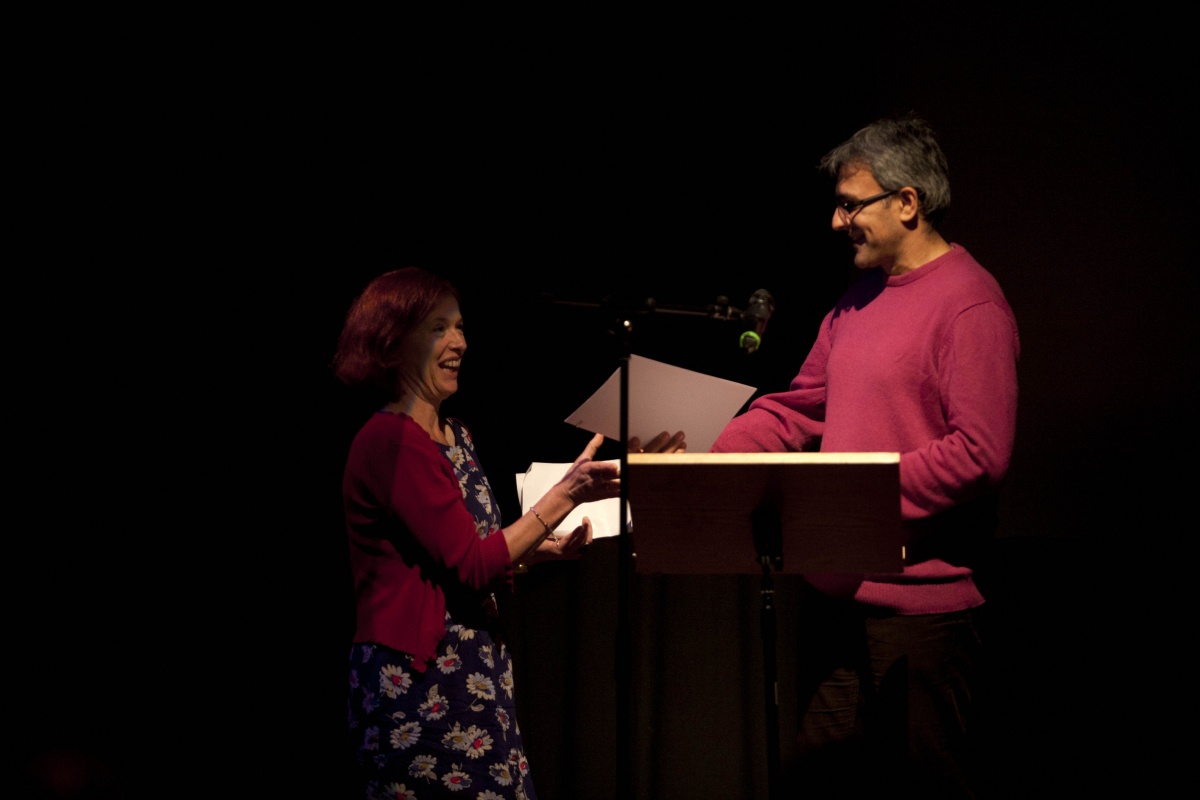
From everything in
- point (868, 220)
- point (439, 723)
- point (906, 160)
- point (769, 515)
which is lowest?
point (439, 723)

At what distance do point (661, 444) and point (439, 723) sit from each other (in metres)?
0.80

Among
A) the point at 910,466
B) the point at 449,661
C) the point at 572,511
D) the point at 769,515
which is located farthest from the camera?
the point at 572,511

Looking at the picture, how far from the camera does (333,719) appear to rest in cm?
311

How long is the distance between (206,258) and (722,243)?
1.83m

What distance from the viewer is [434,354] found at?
2.20 metres

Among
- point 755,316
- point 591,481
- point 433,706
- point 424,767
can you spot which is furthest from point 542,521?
point 755,316

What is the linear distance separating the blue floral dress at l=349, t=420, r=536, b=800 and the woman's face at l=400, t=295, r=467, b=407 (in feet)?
1.77

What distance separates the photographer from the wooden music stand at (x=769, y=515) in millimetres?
1447

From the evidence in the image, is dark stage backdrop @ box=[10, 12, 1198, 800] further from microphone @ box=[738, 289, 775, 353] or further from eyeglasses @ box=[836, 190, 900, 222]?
→ microphone @ box=[738, 289, 775, 353]

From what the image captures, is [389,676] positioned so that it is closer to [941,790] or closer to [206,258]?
[941,790]

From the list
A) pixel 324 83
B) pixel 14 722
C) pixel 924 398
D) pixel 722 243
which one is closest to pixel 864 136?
pixel 924 398

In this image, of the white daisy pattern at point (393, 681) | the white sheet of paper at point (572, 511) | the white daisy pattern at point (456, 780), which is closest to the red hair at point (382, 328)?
the white sheet of paper at point (572, 511)

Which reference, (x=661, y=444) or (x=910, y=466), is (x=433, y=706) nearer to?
(x=661, y=444)

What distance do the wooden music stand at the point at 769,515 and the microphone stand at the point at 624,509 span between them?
0.04 meters
